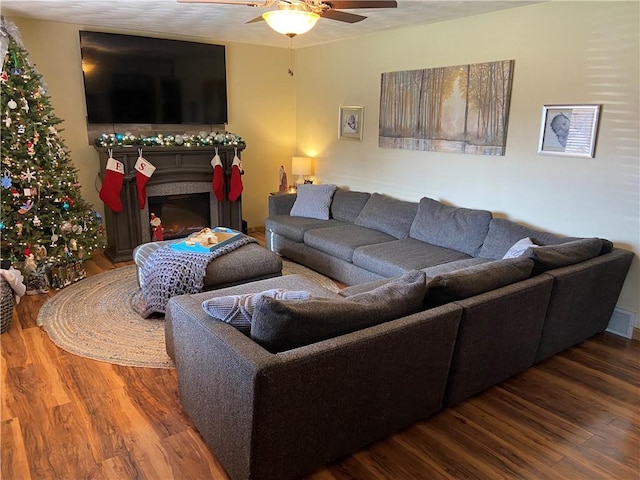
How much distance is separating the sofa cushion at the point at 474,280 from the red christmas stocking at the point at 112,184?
11.7 ft

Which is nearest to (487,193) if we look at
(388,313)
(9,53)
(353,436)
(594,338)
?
(594,338)

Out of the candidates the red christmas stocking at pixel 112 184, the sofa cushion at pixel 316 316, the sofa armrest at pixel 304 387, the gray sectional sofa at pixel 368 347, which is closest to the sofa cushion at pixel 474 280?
the gray sectional sofa at pixel 368 347

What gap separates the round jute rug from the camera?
3020 mm

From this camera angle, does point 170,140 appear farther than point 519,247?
Yes

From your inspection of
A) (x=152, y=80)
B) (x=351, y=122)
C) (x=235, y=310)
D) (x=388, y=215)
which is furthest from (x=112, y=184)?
(x=235, y=310)

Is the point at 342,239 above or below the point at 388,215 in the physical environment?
below

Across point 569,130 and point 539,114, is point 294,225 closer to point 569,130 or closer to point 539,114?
point 539,114

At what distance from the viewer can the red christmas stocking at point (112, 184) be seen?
4.66 m

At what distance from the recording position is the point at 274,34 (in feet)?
16.7

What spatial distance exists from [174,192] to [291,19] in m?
3.19

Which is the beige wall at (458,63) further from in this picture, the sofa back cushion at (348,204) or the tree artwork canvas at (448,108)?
the sofa back cushion at (348,204)

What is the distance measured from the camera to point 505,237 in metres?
3.63

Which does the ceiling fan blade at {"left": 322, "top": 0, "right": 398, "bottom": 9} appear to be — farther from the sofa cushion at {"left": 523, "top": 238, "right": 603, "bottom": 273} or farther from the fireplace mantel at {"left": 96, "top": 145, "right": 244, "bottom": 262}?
the fireplace mantel at {"left": 96, "top": 145, "right": 244, "bottom": 262}

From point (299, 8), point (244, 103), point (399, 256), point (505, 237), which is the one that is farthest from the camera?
point (244, 103)
